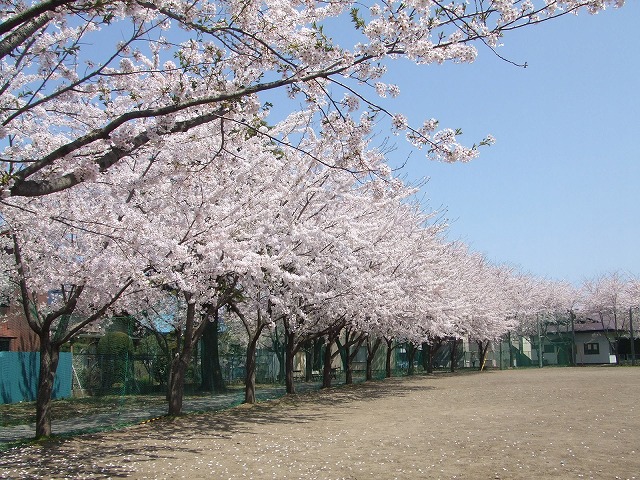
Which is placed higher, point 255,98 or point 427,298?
point 255,98

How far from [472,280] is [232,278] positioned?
1072 inches

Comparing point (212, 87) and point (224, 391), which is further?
point (224, 391)

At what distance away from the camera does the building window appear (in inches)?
2455

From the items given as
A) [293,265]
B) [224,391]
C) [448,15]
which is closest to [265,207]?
[293,265]

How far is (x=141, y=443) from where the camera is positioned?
11.8 m

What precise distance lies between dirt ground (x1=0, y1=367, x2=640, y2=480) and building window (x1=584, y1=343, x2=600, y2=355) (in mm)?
48394

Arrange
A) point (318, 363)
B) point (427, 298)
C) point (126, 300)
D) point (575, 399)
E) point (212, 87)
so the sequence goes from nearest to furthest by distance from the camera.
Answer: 1. point (212, 87)
2. point (126, 300)
3. point (575, 399)
4. point (427, 298)
5. point (318, 363)

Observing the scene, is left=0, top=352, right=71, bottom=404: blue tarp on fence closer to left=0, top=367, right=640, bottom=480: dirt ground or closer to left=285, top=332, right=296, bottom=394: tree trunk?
left=285, top=332, right=296, bottom=394: tree trunk

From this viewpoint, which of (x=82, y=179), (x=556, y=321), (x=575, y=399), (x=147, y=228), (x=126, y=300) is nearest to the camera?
(x=82, y=179)

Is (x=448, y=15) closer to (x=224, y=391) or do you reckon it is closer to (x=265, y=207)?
(x=265, y=207)

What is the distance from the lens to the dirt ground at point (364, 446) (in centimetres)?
866

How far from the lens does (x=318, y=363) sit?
47.0 metres

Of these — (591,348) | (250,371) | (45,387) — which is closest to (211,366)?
(250,371)

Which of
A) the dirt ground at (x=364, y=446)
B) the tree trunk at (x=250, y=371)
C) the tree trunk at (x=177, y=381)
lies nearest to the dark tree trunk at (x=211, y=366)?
the tree trunk at (x=250, y=371)
